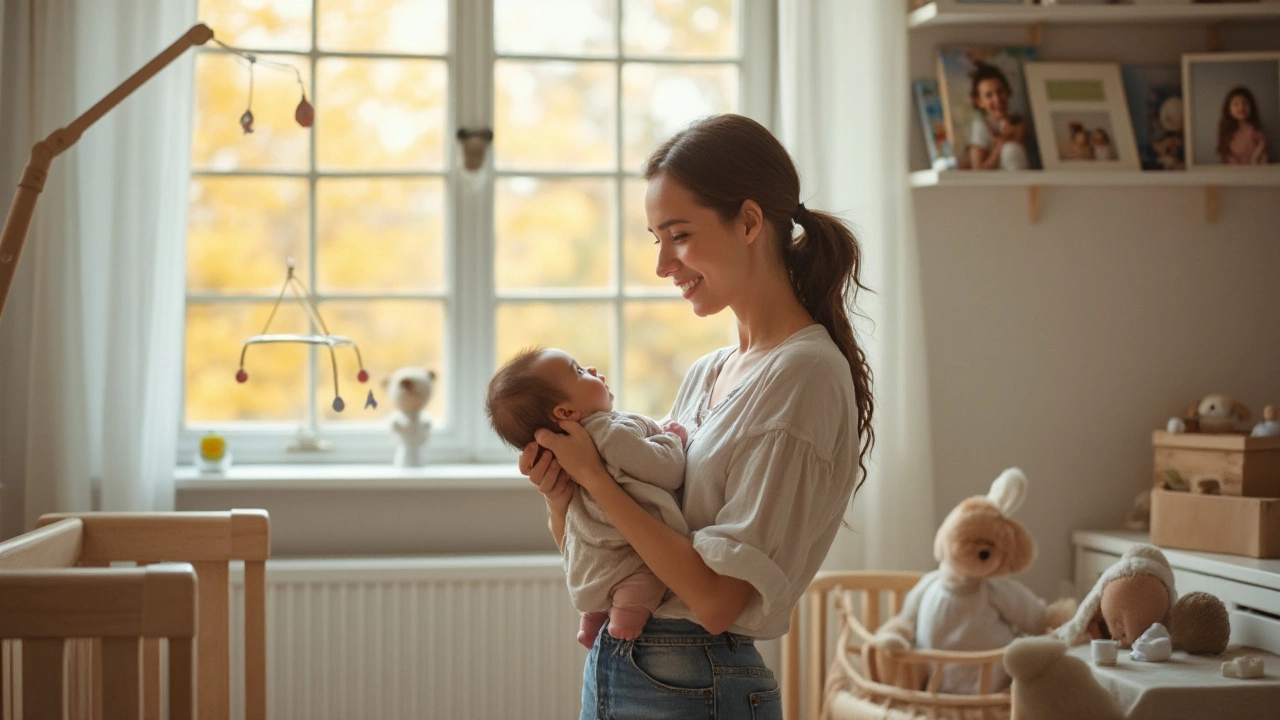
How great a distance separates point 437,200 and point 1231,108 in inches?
74.3

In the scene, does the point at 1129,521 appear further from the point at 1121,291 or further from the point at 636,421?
the point at 636,421

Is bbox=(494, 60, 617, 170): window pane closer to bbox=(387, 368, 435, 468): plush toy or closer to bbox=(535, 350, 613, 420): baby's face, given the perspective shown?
bbox=(387, 368, 435, 468): plush toy

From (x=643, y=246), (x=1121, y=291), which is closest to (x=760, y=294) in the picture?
(x=643, y=246)

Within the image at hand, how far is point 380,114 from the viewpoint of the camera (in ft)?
9.44

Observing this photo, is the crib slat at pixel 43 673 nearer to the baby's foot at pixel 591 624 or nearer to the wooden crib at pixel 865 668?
the baby's foot at pixel 591 624

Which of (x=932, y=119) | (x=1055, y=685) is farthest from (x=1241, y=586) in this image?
(x=932, y=119)

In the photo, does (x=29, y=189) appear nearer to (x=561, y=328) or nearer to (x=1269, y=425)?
(x=561, y=328)

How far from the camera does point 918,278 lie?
8.86 feet

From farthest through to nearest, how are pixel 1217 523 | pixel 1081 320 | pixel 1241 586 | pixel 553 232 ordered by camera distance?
1. pixel 553 232
2. pixel 1081 320
3. pixel 1217 523
4. pixel 1241 586

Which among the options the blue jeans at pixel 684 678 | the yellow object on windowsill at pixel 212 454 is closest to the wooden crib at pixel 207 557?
the blue jeans at pixel 684 678

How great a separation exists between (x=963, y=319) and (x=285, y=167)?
1.67m

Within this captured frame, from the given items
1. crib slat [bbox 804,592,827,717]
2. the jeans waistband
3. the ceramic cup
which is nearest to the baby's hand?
the jeans waistband

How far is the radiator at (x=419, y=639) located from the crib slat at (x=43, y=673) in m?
1.37

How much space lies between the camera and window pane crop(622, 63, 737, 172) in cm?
295
